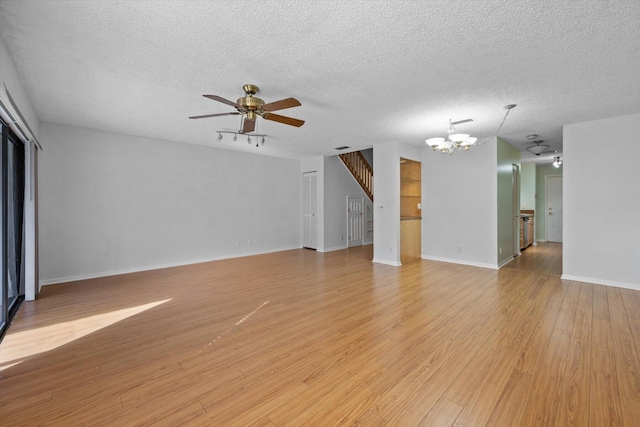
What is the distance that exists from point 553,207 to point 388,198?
6.70 m

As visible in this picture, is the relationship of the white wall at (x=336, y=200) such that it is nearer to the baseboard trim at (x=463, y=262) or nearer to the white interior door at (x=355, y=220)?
the white interior door at (x=355, y=220)

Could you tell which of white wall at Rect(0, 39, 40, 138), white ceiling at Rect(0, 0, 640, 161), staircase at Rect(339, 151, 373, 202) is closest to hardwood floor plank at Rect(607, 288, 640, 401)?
white ceiling at Rect(0, 0, 640, 161)

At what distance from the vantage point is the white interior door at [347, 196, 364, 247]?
27.7 ft

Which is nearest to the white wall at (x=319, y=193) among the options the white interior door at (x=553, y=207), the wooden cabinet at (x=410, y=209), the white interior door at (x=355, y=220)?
the white interior door at (x=355, y=220)

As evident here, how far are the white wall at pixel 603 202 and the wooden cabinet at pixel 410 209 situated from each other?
8.60ft

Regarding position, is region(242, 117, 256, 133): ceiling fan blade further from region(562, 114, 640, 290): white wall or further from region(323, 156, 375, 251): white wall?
region(562, 114, 640, 290): white wall

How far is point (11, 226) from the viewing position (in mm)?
3352

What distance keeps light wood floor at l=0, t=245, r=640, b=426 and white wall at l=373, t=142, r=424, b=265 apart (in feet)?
6.00

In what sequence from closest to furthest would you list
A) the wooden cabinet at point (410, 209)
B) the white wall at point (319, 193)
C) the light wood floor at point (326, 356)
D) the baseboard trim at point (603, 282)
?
the light wood floor at point (326, 356) < the baseboard trim at point (603, 282) < the wooden cabinet at point (410, 209) < the white wall at point (319, 193)

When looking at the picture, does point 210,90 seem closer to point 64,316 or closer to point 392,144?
point 64,316

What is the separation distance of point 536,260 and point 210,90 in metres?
7.14

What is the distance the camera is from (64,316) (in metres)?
3.27

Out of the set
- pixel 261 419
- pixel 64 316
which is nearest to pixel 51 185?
pixel 64 316

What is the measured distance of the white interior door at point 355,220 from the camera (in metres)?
8.43
